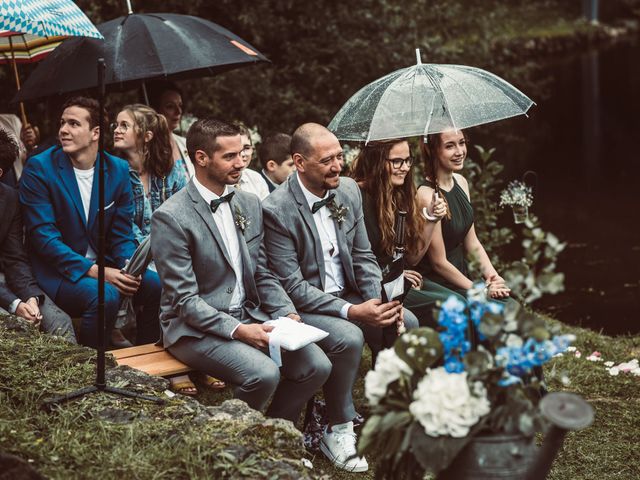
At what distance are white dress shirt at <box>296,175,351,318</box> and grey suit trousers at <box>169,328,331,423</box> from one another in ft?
1.92

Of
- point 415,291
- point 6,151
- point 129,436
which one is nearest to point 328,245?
point 415,291

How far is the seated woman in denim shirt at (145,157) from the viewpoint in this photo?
580 cm

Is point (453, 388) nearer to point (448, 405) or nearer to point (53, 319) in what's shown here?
point (448, 405)

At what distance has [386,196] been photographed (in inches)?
214

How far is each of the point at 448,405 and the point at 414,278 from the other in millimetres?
2692

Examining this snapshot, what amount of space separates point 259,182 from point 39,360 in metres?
2.55

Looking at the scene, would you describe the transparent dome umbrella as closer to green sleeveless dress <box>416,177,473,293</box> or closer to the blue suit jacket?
green sleeveless dress <box>416,177,473,293</box>

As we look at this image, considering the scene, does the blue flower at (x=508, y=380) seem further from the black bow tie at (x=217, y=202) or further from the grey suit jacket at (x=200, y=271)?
the black bow tie at (x=217, y=202)

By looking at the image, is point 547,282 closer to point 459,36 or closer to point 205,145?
point 205,145

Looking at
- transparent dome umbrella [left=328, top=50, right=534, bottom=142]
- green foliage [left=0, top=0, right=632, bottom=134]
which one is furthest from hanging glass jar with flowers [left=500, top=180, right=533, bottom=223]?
green foliage [left=0, top=0, right=632, bottom=134]

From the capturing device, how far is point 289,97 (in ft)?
35.6

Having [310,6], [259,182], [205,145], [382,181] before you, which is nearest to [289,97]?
[310,6]

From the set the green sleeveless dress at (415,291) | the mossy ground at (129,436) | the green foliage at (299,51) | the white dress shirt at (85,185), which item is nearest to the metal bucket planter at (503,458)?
the mossy ground at (129,436)

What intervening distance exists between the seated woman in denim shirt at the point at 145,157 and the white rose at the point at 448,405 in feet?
10.8
